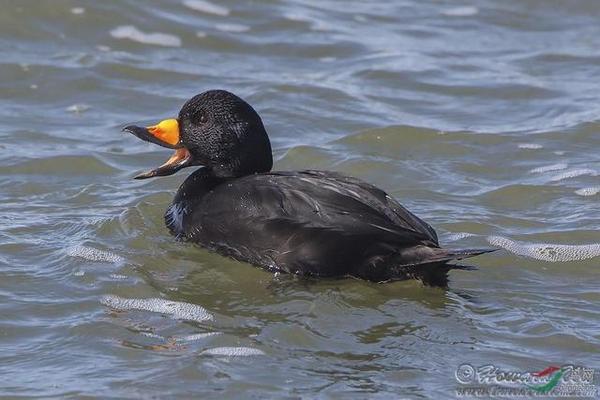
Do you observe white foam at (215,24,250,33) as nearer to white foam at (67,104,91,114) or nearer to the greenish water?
the greenish water

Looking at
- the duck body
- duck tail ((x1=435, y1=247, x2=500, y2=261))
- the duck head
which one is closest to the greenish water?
the duck body

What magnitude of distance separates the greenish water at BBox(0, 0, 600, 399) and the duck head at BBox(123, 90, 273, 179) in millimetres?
596

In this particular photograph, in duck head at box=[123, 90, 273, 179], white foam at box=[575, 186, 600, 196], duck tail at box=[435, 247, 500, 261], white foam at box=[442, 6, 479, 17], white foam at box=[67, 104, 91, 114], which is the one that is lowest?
white foam at box=[575, 186, 600, 196]

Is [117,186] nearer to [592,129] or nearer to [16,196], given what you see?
[16,196]

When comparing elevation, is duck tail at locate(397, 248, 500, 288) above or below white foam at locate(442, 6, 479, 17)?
below

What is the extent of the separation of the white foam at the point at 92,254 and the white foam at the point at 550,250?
2.40 meters

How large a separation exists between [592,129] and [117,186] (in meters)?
4.02

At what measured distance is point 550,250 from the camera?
7.75 meters

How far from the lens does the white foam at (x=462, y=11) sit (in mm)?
13930

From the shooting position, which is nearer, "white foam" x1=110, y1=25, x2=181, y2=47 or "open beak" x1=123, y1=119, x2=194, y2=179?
"open beak" x1=123, y1=119, x2=194, y2=179

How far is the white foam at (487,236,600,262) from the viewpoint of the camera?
7.64 metres

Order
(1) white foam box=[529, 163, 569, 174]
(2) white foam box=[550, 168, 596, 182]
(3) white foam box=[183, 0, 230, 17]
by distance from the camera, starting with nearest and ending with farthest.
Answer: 1. (2) white foam box=[550, 168, 596, 182]
2. (1) white foam box=[529, 163, 569, 174]
3. (3) white foam box=[183, 0, 230, 17]

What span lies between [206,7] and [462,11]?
292 centimetres

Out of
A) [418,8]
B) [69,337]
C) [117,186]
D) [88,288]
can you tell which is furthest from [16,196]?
[418,8]
